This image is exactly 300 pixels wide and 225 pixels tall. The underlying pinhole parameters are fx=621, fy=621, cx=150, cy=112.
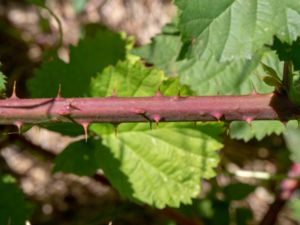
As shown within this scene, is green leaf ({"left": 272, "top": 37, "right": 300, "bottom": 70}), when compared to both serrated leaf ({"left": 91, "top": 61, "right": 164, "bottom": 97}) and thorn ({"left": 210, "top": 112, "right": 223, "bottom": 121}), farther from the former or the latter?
serrated leaf ({"left": 91, "top": 61, "right": 164, "bottom": 97})

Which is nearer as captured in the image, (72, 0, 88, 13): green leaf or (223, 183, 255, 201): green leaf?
(223, 183, 255, 201): green leaf

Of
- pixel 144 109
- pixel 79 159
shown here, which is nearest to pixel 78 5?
pixel 79 159

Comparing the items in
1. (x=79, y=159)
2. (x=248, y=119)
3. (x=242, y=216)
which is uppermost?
(x=248, y=119)

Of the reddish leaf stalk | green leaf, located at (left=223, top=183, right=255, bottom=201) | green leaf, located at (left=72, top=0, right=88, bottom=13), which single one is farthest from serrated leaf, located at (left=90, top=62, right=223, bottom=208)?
green leaf, located at (left=72, top=0, right=88, bottom=13)

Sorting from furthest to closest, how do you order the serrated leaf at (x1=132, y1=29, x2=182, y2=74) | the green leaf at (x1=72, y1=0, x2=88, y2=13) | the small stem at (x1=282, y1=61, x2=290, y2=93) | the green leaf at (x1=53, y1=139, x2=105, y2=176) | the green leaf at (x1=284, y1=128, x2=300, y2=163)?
the green leaf at (x1=72, y1=0, x2=88, y2=13), the green leaf at (x1=284, y1=128, x2=300, y2=163), the serrated leaf at (x1=132, y1=29, x2=182, y2=74), the green leaf at (x1=53, y1=139, x2=105, y2=176), the small stem at (x1=282, y1=61, x2=290, y2=93)

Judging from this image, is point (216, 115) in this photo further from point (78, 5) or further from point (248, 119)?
point (78, 5)

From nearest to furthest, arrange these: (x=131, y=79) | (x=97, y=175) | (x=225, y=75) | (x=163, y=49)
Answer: (x=131, y=79) → (x=225, y=75) → (x=163, y=49) → (x=97, y=175)

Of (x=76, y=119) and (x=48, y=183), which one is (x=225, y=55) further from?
(x=48, y=183)
